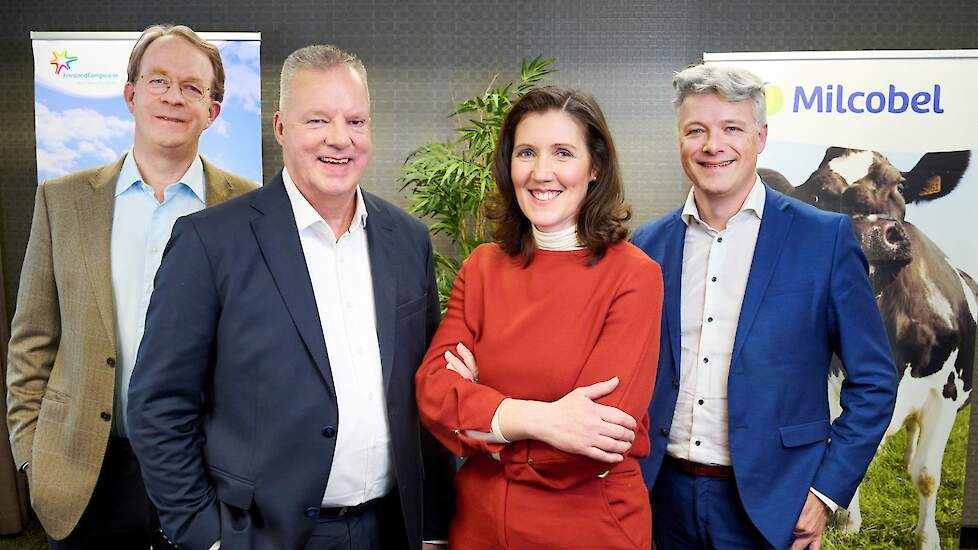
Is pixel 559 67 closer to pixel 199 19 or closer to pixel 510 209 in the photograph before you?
pixel 199 19

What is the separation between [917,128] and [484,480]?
3.11 m

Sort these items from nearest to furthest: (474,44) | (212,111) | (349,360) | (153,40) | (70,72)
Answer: (349,360)
(153,40)
(212,111)
(70,72)
(474,44)

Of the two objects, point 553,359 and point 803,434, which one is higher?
point 553,359

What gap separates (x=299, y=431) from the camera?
1.74 m

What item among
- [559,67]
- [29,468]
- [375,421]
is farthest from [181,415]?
[559,67]

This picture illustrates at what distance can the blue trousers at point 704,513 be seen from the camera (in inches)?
82.1

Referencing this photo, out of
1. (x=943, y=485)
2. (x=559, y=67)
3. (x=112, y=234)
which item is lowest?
(x=943, y=485)

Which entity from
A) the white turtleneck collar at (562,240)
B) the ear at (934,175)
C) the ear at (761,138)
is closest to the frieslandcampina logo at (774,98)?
the ear at (934,175)

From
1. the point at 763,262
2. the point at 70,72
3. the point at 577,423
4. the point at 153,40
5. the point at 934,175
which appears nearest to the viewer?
the point at 577,423

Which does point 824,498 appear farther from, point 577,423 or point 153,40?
point 153,40

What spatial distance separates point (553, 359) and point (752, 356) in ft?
2.12

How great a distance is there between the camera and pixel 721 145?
2119 mm

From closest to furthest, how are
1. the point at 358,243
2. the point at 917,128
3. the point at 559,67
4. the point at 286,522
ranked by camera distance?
1. the point at 286,522
2. the point at 358,243
3. the point at 917,128
4. the point at 559,67

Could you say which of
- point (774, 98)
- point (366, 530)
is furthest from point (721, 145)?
point (774, 98)
